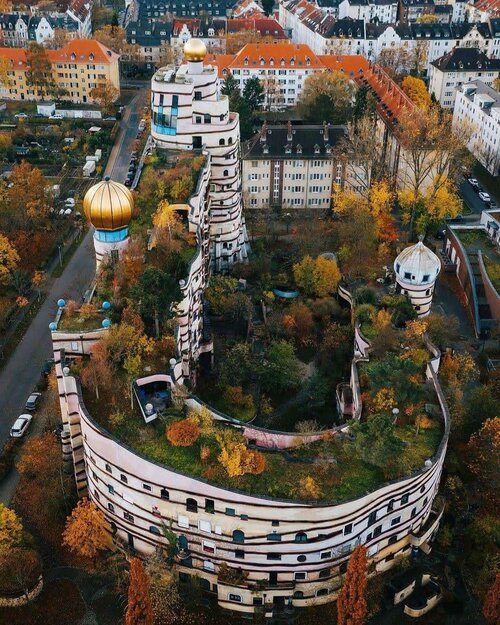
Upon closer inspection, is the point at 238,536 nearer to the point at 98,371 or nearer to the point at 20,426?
the point at 98,371

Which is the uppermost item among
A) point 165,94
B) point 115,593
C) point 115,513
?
point 165,94

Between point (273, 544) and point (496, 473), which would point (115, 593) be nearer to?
point (273, 544)

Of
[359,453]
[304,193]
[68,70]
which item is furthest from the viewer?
[68,70]

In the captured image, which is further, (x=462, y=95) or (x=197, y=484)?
(x=462, y=95)

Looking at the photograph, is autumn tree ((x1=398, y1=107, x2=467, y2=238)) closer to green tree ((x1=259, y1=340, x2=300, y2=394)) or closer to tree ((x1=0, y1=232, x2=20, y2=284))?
green tree ((x1=259, y1=340, x2=300, y2=394))

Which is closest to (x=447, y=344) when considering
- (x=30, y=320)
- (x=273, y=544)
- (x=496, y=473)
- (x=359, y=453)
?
(x=496, y=473)

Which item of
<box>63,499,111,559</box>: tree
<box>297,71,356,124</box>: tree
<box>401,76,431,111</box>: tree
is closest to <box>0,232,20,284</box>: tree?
<box>63,499,111,559</box>: tree
